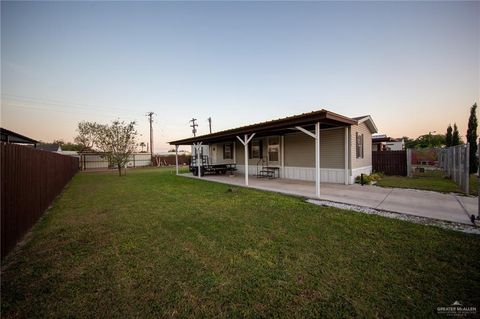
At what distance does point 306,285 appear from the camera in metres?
2.27

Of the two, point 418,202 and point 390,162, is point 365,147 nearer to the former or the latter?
point 390,162

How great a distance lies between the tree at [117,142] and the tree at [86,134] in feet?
75.6

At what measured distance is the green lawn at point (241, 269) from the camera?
197 cm

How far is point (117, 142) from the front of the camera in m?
16.7

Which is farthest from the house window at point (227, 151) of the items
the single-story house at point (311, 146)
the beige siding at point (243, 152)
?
the single-story house at point (311, 146)

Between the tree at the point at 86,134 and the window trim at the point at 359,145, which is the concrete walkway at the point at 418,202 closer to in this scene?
the window trim at the point at 359,145

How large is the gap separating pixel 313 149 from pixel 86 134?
41.3 meters

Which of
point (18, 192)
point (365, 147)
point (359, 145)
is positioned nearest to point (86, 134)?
point (18, 192)

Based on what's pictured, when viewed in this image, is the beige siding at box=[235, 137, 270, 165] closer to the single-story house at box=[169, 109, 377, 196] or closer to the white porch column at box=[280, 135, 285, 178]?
the single-story house at box=[169, 109, 377, 196]

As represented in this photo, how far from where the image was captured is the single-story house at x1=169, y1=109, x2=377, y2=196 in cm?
814

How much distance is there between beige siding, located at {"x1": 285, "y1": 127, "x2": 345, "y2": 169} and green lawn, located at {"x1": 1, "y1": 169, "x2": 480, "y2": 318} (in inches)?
215

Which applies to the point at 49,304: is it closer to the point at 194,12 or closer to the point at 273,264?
the point at 273,264

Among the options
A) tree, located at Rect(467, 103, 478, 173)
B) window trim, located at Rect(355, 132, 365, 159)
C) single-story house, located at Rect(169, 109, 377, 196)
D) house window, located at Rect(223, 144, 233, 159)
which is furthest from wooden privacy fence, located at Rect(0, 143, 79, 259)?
tree, located at Rect(467, 103, 478, 173)

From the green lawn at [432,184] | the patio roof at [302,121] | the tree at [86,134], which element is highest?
the tree at [86,134]
